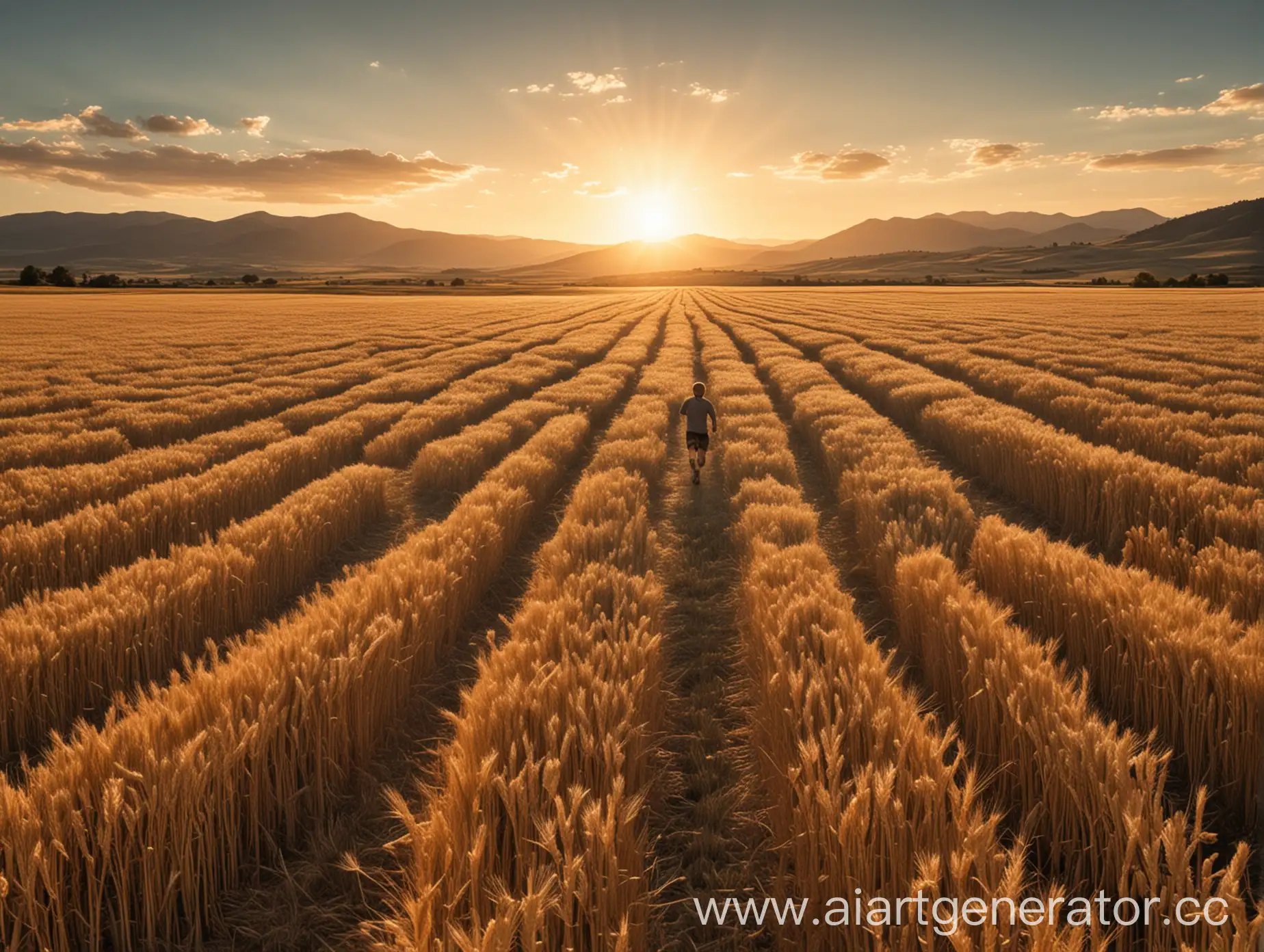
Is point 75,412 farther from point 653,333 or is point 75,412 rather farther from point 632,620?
point 653,333

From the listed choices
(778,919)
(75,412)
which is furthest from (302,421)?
(778,919)

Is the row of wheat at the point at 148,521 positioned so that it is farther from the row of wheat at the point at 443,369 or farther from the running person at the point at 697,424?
the running person at the point at 697,424

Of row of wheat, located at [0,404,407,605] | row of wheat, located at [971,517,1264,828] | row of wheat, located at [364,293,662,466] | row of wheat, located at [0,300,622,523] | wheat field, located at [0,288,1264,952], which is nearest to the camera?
wheat field, located at [0,288,1264,952]

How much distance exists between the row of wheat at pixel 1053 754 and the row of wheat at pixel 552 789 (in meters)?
1.77

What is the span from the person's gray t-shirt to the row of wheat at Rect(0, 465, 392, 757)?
5.99m

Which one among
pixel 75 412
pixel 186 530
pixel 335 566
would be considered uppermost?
pixel 75 412

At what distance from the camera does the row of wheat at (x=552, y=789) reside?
6.79 feet

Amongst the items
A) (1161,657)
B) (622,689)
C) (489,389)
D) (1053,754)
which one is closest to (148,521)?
(622,689)

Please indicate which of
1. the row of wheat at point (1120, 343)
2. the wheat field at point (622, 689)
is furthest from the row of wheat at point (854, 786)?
the row of wheat at point (1120, 343)

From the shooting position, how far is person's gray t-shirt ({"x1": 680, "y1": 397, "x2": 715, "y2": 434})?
34.1 feet

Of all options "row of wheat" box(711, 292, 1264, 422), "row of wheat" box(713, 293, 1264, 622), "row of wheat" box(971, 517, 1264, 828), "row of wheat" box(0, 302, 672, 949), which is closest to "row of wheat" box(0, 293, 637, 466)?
"row of wheat" box(0, 302, 672, 949)

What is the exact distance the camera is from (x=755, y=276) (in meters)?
190

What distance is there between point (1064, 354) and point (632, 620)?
23.0 meters

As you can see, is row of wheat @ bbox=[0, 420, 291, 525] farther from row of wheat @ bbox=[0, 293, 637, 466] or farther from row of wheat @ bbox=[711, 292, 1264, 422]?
row of wheat @ bbox=[711, 292, 1264, 422]
